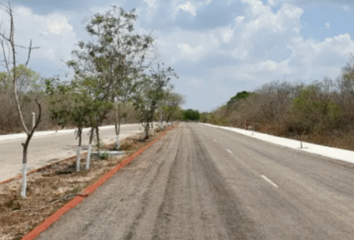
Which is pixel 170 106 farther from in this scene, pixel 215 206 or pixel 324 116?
pixel 215 206

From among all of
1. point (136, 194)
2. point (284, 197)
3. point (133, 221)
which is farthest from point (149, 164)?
point (133, 221)

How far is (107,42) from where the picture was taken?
1650cm

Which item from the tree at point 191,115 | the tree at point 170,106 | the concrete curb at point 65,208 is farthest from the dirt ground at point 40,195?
the tree at point 191,115

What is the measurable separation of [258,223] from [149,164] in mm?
8131

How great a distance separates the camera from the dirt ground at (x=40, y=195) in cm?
622

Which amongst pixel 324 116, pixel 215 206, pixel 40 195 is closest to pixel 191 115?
pixel 324 116

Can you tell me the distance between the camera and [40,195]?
8.56 m

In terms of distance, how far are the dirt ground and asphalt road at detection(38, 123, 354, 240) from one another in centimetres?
49

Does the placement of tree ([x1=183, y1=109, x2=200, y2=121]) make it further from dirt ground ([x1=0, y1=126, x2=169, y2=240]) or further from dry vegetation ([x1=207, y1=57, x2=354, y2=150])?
dirt ground ([x1=0, y1=126, x2=169, y2=240])

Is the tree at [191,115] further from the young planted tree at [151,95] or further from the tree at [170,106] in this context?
the young planted tree at [151,95]

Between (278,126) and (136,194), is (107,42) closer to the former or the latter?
(136,194)

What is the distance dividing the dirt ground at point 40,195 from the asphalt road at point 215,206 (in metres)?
0.49

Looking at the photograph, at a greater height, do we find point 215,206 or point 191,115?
point 191,115

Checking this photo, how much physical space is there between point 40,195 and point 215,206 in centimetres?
398
